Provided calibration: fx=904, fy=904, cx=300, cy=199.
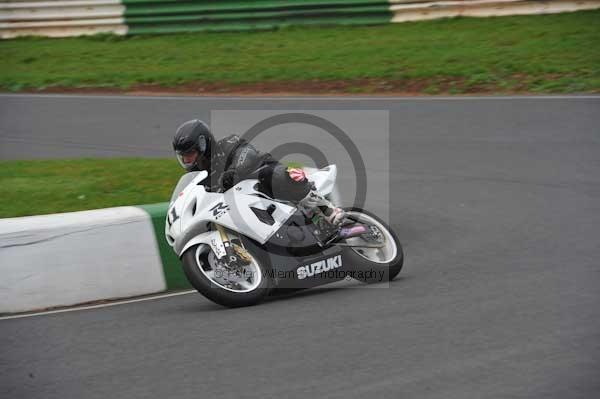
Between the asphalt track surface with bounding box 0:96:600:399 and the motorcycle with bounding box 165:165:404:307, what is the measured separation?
17 centimetres

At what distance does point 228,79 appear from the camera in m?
16.7

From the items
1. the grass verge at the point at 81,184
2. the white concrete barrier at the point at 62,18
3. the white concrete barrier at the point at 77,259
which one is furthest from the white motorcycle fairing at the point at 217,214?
the white concrete barrier at the point at 62,18

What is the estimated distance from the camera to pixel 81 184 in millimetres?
9477

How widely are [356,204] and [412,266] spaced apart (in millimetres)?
2110

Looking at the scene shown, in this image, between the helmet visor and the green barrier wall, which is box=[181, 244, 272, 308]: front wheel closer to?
the helmet visor

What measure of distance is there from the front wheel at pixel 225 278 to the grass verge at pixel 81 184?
2.22 metres

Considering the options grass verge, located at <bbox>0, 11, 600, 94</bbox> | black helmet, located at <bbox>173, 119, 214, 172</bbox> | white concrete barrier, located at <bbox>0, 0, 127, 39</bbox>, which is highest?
black helmet, located at <bbox>173, 119, 214, 172</bbox>

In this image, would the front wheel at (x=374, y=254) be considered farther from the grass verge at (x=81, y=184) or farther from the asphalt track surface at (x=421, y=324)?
the grass verge at (x=81, y=184)

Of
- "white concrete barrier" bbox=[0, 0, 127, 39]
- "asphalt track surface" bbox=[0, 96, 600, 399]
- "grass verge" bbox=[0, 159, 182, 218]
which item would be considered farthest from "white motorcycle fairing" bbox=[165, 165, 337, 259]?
"white concrete barrier" bbox=[0, 0, 127, 39]

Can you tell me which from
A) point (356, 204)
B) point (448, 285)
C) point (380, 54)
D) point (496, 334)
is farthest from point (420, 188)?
point (380, 54)

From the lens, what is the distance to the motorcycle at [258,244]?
6.67m

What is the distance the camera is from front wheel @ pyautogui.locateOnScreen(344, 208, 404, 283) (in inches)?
286

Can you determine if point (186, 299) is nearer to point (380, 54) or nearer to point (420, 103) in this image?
point (420, 103)

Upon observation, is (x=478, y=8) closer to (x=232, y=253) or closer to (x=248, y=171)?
(x=248, y=171)
